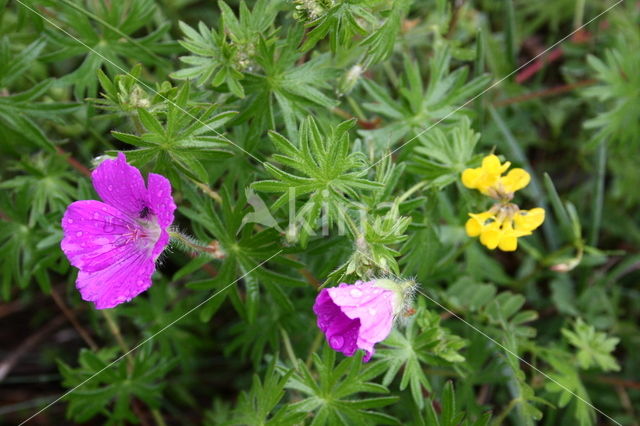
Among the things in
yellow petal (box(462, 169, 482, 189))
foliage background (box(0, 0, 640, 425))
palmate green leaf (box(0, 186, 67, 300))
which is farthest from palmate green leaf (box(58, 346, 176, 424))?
yellow petal (box(462, 169, 482, 189))

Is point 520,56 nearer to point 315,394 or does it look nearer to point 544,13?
point 544,13

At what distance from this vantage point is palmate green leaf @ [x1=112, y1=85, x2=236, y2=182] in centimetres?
189

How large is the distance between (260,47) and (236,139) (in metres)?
0.41

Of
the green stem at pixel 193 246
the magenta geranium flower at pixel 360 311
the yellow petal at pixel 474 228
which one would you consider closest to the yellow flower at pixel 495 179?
the yellow petal at pixel 474 228

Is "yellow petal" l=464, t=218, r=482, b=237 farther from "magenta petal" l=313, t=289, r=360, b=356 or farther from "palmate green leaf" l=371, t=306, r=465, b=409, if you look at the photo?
"magenta petal" l=313, t=289, r=360, b=356

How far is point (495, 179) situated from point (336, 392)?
0.87m

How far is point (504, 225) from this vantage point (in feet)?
6.82

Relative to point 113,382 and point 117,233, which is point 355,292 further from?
point 113,382

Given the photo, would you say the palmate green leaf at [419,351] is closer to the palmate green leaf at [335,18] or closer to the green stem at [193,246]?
the green stem at [193,246]

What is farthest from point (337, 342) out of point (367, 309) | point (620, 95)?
point (620, 95)

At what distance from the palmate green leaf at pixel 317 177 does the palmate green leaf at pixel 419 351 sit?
0.53 metres

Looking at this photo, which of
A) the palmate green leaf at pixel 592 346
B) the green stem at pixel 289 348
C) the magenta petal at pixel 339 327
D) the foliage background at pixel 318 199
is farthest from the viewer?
the palmate green leaf at pixel 592 346

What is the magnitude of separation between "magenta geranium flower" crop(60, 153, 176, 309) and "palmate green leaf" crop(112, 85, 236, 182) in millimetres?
121

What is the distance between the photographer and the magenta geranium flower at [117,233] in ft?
5.82
